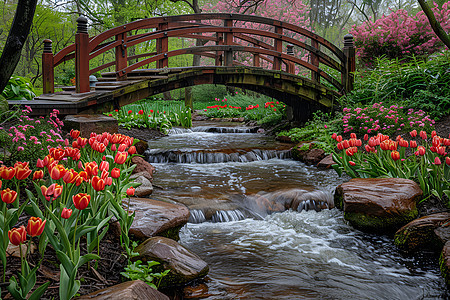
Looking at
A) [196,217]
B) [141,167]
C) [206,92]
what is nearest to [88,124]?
[141,167]

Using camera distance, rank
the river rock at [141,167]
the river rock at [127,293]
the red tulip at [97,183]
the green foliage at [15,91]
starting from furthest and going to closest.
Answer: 1. the green foliage at [15,91]
2. the river rock at [141,167]
3. the red tulip at [97,183]
4. the river rock at [127,293]

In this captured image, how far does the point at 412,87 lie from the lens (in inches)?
326

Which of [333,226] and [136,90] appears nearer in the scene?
[333,226]

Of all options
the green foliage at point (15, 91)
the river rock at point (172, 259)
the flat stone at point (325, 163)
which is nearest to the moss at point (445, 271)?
the river rock at point (172, 259)

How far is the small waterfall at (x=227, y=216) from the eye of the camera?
15.0ft

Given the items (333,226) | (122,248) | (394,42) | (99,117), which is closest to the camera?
(122,248)

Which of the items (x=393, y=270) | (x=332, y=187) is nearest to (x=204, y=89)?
(x=332, y=187)

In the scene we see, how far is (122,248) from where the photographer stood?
9.52 feet

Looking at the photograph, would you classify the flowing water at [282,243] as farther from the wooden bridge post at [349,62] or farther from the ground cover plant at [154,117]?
the wooden bridge post at [349,62]

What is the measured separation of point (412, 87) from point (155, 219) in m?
7.28

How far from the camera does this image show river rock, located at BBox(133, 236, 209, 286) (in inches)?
107

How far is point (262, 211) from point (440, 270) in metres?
2.28

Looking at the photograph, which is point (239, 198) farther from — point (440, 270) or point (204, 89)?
point (204, 89)

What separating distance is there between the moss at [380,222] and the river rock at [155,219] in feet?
6.48
